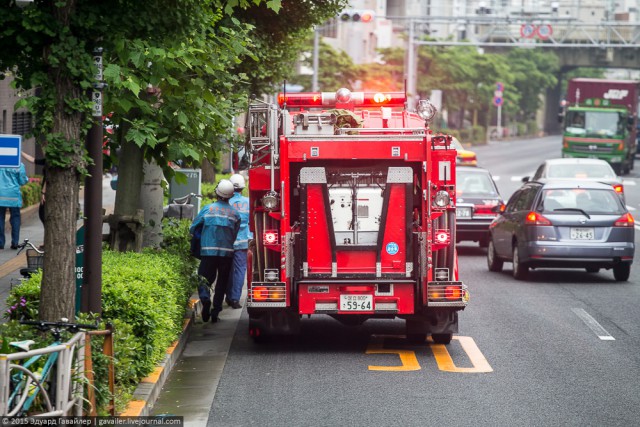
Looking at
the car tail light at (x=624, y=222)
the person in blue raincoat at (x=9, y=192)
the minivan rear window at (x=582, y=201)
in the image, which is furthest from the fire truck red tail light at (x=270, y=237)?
the person in blue raincoat at (x=9, y=192)

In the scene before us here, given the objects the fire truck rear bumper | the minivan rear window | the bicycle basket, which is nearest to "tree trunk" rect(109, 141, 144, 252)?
the bicycle basket

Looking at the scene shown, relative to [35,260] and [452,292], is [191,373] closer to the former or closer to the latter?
[35,260]

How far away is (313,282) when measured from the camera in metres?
12.7

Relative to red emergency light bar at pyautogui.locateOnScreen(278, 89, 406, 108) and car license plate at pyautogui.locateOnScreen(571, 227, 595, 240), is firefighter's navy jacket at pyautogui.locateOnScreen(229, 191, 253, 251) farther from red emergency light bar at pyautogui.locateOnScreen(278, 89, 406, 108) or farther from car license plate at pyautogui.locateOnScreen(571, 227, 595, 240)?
car license plate at pyautogui.locateOnScreen(571, 227, 595, 240)

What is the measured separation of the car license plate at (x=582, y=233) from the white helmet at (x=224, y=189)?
6.91 meters

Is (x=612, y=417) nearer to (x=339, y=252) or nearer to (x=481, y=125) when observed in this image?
(x=339, y=252)

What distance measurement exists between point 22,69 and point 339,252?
15.4 feet

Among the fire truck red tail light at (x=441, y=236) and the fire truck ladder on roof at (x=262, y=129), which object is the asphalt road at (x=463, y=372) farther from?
the fire truck ladder on roof at (x=262, y=129)

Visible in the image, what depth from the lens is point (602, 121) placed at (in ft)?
179

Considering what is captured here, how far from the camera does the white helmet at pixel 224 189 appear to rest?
1457cm

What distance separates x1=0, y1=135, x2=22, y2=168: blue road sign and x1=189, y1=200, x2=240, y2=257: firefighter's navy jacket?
7.66 feet

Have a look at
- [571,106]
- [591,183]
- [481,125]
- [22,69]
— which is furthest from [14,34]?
[481,125]

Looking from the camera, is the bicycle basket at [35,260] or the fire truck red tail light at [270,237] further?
the bicycle basket at [35,260]

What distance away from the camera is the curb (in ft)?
29.8
